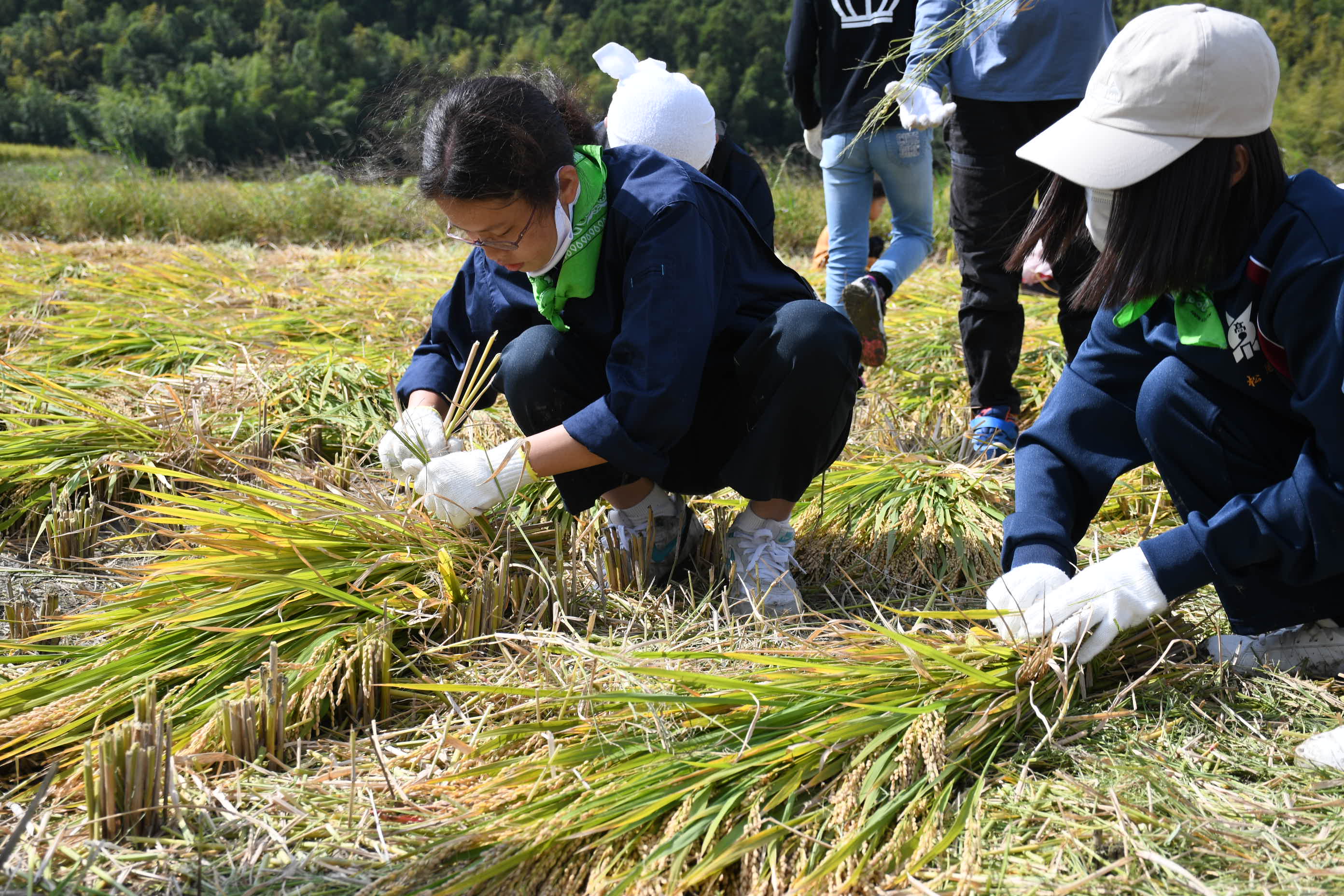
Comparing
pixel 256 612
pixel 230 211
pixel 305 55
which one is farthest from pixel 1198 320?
pixel 305 55

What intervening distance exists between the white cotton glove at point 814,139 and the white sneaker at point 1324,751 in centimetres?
233

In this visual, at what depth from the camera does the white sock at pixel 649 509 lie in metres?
1.84

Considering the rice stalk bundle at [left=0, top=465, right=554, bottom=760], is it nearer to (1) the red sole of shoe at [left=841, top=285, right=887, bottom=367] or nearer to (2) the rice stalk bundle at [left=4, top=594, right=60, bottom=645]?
(2) the rice stalk bundle at [left=4, top=594, right=60, bottom=645]

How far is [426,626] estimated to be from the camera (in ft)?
5.25

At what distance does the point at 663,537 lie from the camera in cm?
187

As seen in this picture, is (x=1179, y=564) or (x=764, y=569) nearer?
(x=1179, y=564)

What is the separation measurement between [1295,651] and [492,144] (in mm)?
1304

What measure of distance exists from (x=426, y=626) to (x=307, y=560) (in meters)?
0.22

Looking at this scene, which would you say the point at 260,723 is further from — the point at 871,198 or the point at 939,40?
the point at 871,198

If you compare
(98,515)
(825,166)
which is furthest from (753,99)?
(98,515)

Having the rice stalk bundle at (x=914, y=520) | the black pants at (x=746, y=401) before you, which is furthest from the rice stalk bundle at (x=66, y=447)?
the rice stalk bundle at (x=914, y=520)

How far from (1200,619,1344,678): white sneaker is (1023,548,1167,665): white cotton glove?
194 mm

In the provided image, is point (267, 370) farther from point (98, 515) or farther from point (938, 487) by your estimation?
point (938, 487)

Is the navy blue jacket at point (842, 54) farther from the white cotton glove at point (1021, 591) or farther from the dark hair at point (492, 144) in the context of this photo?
the white cotton glove at point (1021, 591)
